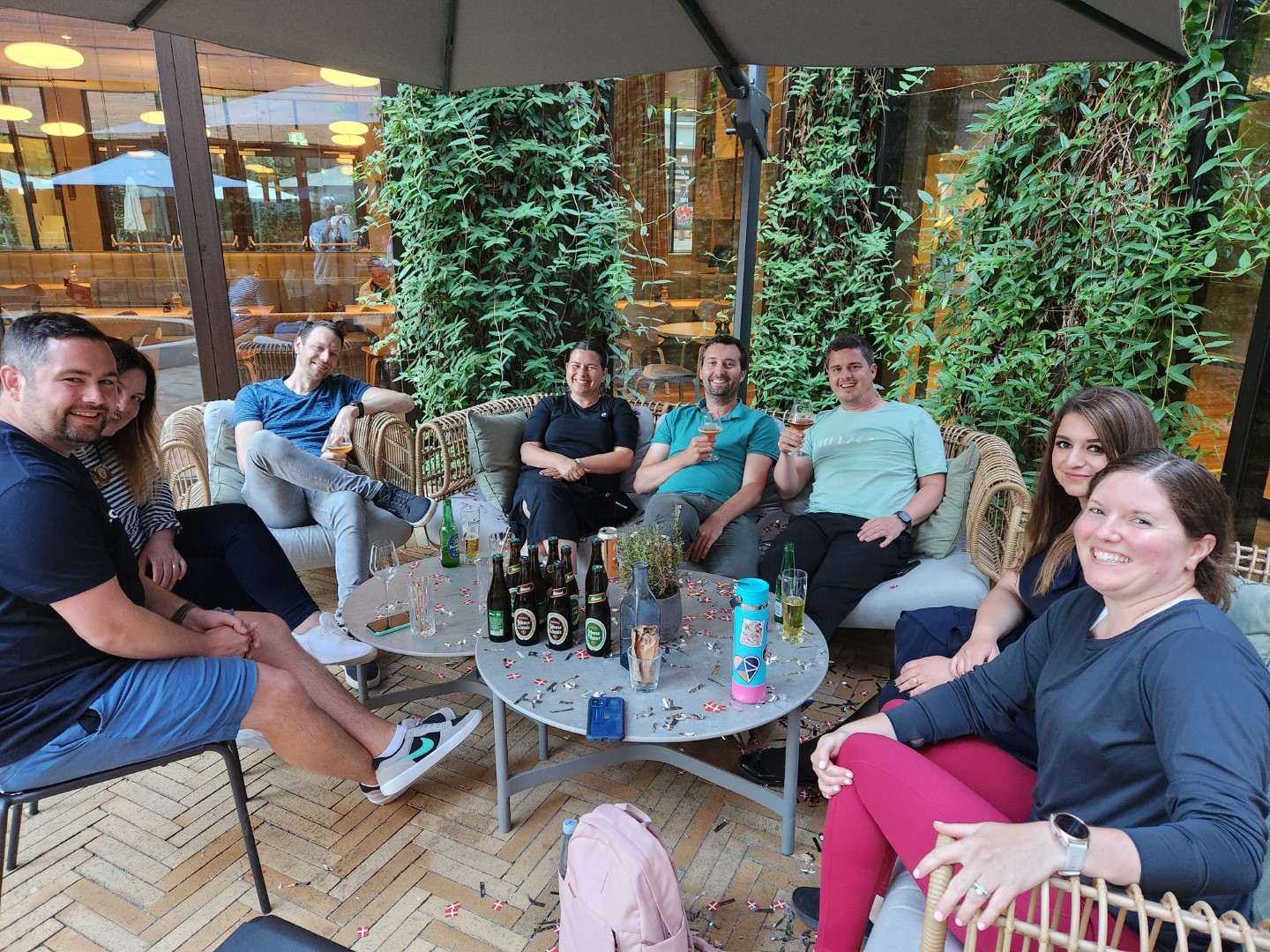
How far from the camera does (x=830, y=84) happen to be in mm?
4809

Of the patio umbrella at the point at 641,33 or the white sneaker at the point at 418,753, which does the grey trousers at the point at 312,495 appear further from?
the patio umbrella at the point at 641,33

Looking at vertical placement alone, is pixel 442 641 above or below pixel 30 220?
below

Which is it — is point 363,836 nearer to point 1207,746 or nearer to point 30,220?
point 1207,746

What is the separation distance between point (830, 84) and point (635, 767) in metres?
4.32

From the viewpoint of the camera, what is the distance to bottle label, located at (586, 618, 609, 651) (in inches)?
84.1

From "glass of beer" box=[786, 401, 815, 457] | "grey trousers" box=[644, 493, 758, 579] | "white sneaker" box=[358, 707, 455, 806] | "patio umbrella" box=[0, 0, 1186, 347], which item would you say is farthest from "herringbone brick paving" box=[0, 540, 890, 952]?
"patio umbrella" box=[0, 0, 1186, 347]

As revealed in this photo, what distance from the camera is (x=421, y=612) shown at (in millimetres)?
2326

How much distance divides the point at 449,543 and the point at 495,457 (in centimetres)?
89

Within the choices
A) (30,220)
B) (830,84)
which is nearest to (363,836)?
(30,220)

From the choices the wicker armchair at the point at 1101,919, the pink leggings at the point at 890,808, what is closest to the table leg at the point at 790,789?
the pink leggings at the point at 890,808

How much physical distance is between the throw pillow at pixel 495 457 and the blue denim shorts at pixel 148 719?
5.96 ft

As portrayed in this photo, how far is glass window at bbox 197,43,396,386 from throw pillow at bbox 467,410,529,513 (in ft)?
5.30

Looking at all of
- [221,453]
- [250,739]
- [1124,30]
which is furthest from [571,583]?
[221,453]

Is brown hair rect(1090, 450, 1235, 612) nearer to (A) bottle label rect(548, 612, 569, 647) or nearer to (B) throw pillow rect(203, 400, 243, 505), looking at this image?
(A) bottle label rect(548, 612, 569, 647)
